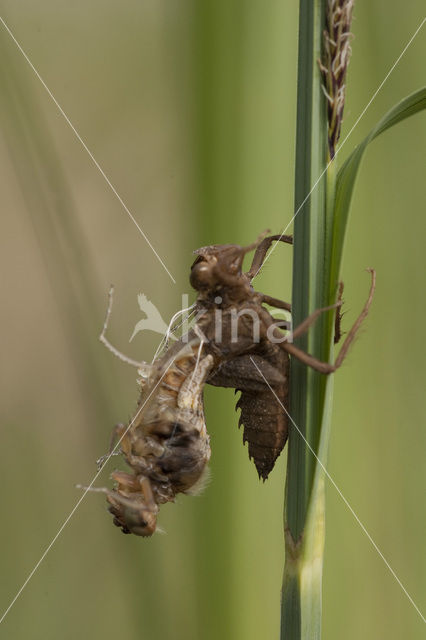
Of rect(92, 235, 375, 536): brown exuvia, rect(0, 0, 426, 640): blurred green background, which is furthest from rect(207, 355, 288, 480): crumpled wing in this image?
rect(0, 0, 426, 640): blurred green background

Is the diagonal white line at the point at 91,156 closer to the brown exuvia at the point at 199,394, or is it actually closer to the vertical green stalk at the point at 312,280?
the brown exuvia at the point at 199,394

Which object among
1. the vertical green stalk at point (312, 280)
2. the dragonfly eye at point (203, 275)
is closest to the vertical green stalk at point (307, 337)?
the vertical green stalk at point (312, 280)

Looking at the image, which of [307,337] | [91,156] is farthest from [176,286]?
[307,337]

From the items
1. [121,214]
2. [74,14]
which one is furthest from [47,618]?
[74,14]

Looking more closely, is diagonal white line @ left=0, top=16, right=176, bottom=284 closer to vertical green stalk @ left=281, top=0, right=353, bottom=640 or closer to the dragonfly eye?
the dragonfly eye

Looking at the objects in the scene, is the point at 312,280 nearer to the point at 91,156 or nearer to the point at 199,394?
the point at 199,394

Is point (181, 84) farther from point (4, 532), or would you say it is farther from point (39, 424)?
point (4, 532)
